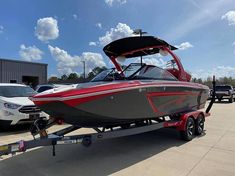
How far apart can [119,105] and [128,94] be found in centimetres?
29

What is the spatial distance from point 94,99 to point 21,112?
166 inches

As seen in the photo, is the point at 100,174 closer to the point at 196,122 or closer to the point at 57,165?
the point at 57,165

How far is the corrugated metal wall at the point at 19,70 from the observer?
106 ft

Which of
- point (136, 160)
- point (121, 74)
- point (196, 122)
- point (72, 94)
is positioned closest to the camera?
point (72, 94)

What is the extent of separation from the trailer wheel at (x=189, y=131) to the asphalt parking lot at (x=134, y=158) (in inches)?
6.7

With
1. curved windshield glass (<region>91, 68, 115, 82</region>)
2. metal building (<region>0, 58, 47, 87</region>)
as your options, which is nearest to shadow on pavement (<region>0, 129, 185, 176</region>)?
curved windshield glass (<region>91, 68, 115, 82</region>)

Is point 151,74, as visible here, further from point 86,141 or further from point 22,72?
point 22,72

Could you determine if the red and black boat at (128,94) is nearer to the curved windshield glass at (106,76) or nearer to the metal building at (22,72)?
the curved windshield glass at (106,76)

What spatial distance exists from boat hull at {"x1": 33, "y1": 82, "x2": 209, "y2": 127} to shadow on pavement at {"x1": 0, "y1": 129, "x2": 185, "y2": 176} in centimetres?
74

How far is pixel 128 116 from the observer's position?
5297 mm

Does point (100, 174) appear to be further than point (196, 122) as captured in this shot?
No

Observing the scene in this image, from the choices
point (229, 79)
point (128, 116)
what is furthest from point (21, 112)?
point (229, 79)

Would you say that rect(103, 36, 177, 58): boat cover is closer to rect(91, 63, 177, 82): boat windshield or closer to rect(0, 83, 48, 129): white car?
rect(91, 63, 177, 82): boat windshield

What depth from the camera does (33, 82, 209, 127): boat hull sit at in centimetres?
446
